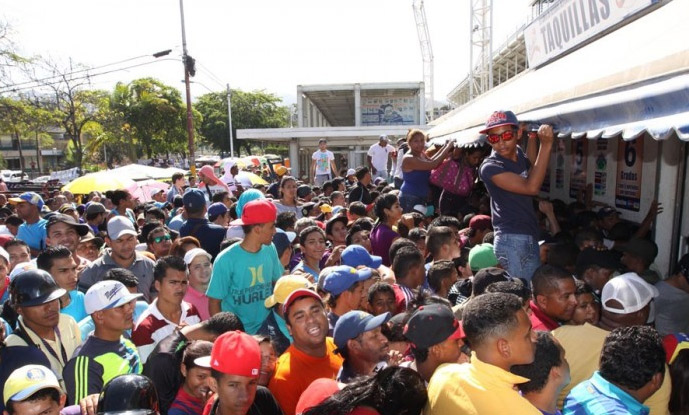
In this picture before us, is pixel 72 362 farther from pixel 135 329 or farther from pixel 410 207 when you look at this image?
pixel 410 207

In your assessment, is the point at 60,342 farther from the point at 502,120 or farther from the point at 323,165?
the point at 323,165

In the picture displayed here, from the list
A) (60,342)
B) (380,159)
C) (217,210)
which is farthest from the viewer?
(380,159)

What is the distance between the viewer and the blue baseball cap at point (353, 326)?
9.00ft

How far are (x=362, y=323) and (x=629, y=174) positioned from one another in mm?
5319

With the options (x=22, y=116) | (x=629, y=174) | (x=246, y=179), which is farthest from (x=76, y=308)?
(x=22, y=116)

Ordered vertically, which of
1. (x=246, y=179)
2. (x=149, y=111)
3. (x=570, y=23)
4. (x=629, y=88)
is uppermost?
(x=149, y=111)

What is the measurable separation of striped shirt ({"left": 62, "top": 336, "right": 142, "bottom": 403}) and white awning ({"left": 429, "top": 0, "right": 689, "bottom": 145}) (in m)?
3.12

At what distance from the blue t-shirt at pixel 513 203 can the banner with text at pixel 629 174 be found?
3.09m

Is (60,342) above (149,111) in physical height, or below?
below

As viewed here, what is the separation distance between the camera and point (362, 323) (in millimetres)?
2760

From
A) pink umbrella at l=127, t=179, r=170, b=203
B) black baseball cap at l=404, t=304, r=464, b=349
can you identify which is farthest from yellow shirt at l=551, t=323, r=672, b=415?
pink umbrella at l=127, t=179, r=170, b=203

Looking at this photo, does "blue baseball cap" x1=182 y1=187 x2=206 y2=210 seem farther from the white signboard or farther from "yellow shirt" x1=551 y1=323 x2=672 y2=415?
the white signboard

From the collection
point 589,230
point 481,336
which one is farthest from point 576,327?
point 589,230

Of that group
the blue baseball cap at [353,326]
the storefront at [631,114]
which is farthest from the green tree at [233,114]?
the blue baseball cap at [353,326]
